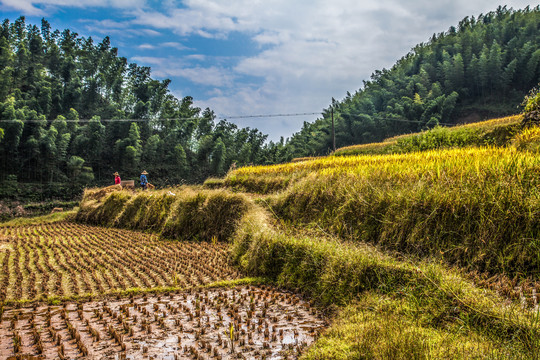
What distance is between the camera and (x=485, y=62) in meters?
48.2

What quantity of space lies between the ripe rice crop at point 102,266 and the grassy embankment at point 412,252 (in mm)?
852

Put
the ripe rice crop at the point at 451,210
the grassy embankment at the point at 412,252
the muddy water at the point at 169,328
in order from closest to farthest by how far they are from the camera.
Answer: the grassy embankment at the point at 412,252 → the muddy water at the point at 169,328 → the ripe rice crop at the point at 451,210

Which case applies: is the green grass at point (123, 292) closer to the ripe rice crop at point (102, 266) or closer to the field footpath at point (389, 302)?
the ripe rice crop at point (102, 266)

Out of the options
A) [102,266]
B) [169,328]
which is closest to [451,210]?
[169,328]

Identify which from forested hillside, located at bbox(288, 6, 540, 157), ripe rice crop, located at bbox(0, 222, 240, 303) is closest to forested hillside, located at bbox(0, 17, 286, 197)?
forested hillside, located at bbox(288, 6, 540, 157)

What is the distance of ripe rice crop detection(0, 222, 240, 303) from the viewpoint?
5.52 meters

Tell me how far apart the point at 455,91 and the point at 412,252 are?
54.7 metres

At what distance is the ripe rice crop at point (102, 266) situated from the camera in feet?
18.1

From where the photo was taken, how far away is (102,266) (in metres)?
6.83

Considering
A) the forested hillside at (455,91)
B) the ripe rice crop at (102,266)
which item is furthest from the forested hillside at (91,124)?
the ripe rice crop at (102,266)

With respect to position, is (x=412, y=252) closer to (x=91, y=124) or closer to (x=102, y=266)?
(x=102, y=266)

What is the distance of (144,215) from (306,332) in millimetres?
9384

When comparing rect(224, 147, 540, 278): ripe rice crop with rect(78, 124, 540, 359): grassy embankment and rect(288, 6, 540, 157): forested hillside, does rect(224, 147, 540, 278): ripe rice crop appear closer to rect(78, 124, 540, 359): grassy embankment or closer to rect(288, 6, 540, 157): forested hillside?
rect(78, 124, 540, 359): grassy embankment

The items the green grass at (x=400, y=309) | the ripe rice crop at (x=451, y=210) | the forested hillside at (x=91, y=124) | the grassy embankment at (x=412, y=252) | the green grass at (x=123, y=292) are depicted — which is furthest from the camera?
the forested hillside at (x=91, y=124)
